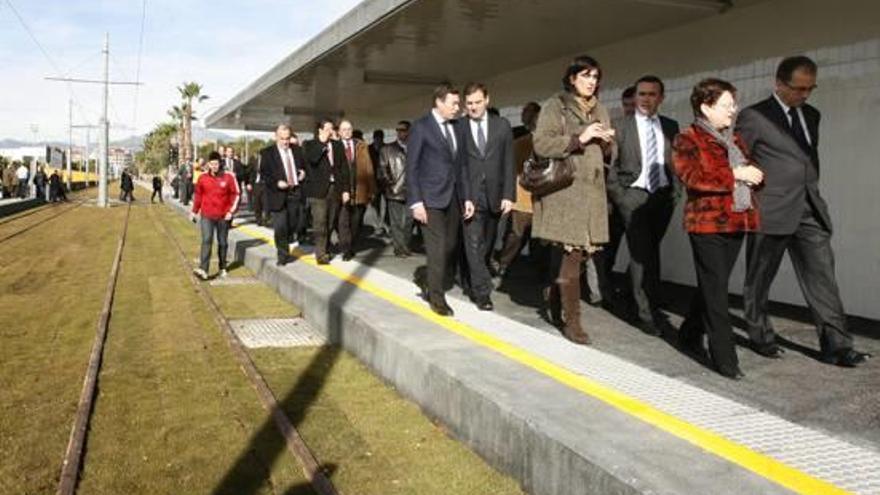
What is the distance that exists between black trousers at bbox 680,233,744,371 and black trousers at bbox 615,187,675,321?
5.37 ft

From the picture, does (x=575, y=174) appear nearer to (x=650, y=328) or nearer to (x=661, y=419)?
(x=650, y=328)

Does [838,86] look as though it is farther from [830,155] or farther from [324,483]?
[324,483]

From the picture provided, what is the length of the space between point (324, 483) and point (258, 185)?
48.1ft

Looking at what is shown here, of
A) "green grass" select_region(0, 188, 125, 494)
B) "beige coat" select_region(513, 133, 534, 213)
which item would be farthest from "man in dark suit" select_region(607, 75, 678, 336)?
"green grass" select_region(0, 188, 125, 494)

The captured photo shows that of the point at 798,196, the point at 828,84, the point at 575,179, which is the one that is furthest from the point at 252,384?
the point at 828,84

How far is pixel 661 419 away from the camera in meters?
3.87

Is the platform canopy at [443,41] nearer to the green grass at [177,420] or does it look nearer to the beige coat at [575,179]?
the beige coat at [575,179]

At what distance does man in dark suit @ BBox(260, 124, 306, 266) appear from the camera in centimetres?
1059

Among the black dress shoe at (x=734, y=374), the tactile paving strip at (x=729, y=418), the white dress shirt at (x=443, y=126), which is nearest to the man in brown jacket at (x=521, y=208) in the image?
the white dress shirt at (x=443, y=126)

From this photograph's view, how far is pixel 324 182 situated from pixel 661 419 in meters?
7.16

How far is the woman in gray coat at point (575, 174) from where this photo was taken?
5570 mm

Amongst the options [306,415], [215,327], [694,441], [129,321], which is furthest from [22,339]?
[694,441]

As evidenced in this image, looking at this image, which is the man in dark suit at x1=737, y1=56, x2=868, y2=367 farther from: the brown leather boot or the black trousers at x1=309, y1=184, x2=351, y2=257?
the black trousers at x1=309, y1=184, x2=351, y2=257

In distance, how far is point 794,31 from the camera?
7738 mm
